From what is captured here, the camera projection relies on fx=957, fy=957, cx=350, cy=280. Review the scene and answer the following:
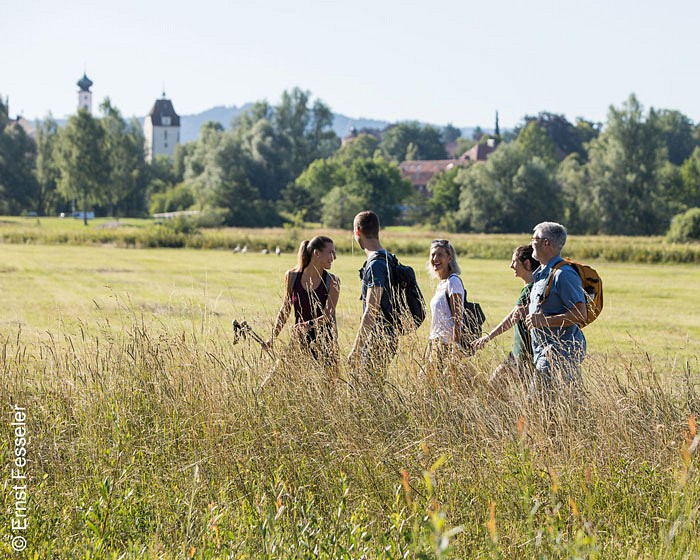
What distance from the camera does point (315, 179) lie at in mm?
107562

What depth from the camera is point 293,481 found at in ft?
18.6

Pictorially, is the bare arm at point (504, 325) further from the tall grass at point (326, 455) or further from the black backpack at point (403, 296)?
the black backpack at point (403, 296)

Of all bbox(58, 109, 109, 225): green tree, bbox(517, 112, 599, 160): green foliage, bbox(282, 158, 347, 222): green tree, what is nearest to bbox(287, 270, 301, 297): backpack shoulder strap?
bbox(58, 109, 109, 225): green tree

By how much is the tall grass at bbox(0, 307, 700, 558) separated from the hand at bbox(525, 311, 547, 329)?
0.42 meters

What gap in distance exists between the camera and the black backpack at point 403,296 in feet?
23.2

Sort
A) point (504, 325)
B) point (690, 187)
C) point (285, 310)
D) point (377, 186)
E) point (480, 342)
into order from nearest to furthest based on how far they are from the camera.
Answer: point (480, 342) < point (504, 325) < point (285, 310) < point (690, 187) < point (377, 186)

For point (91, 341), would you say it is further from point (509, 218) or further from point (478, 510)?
point (509, 218)

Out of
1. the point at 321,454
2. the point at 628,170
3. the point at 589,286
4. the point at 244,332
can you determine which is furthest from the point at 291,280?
the point at 628,170

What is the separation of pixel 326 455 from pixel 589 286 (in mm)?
2389

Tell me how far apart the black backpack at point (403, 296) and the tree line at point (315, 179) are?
247 feet

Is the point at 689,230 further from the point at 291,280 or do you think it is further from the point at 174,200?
the point at 174,200

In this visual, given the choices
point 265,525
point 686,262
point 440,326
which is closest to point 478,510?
point 265,525

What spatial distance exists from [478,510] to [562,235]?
231cm

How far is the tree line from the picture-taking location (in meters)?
79.8
